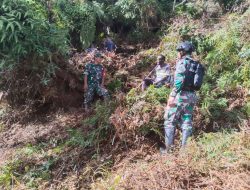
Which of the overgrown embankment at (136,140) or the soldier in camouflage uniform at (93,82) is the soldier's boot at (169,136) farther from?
the soldier in camouflage uniform at (93,82)

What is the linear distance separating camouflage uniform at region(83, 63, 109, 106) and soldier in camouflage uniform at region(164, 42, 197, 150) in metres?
2.30

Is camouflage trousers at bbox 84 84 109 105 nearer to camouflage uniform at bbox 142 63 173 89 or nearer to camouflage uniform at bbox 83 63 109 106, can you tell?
camouflage uniform at bbox 83 63 109 106

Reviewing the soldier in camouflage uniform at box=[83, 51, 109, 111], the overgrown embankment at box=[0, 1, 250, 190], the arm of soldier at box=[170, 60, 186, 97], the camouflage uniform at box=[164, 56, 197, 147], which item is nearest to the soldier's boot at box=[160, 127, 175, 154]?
the camouflage uniform at box=[164, 56, 197, 147]

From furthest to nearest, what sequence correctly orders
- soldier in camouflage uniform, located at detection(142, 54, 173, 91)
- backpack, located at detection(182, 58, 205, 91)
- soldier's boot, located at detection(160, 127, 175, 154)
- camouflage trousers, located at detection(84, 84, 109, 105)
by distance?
camouflage trousers, located at detection(84, 84, 109, 105) < soldier in camouflage uniform, located at detection(142, 54, 173, 91) < soldier's boot, located at detection(160, 127, 175, 154) < backpack, located at detection(182, 58, 205, 91)

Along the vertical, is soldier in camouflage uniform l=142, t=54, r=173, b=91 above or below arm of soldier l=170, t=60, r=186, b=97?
below

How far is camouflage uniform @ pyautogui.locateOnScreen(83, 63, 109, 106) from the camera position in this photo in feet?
24.2

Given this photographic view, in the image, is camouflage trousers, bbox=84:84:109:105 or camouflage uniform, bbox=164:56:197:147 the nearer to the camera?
camouflage uniform, bbox=164:56:197:147

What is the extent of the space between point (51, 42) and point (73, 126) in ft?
5.17

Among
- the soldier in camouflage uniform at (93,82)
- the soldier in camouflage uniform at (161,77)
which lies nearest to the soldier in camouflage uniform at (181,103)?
the soldier in camouflage uniform at (161,77)

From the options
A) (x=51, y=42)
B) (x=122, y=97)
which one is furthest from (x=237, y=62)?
(x=51, y=42)

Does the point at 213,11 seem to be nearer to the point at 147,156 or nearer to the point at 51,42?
the point at 51,42

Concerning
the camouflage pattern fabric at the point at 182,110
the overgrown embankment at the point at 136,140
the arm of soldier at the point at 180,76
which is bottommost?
the overgrown embankment at the point at 136,140

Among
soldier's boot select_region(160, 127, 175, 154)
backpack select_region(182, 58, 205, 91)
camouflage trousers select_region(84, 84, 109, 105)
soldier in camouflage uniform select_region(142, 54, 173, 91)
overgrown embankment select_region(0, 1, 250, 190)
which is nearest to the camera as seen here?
overgrown embankment select_region(0, 1, 250, 190)

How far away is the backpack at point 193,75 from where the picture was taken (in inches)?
204
